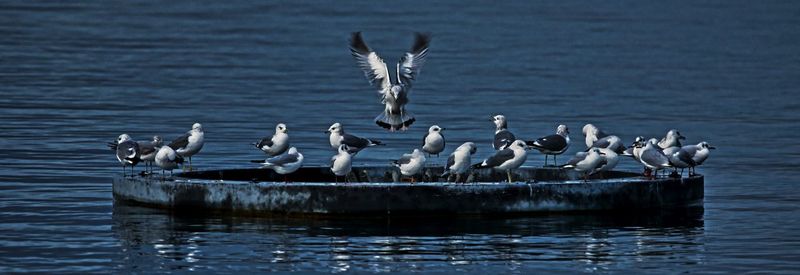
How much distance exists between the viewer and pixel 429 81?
51562 millimetres

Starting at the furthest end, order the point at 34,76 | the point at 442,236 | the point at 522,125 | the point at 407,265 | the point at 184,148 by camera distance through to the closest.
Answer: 1. the point at 34,76
2. the point at 522,125
3. the point at 184,148
4. the point at 442,236
5. the point at 407,265

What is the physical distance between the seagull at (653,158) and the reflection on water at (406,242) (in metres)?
0.86

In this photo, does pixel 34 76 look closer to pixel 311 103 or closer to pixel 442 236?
pixel 311 103

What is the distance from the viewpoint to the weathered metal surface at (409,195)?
22.4 m

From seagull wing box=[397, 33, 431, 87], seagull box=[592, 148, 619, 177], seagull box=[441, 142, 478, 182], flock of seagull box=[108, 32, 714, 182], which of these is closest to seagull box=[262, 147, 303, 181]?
flock of seagull box=[108, 32, 714, 182]

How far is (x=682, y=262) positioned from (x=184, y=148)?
8.62 m

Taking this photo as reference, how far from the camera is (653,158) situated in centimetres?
2456

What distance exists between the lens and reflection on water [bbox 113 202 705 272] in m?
19.2

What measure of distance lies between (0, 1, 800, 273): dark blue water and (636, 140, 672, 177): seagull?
2.80 feet

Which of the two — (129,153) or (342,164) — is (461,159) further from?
(129,153)

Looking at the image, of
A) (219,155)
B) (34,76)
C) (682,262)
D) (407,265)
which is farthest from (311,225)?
(34,76)

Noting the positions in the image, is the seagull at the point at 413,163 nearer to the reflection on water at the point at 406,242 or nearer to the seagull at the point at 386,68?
the reflection on water at the point at 406,242

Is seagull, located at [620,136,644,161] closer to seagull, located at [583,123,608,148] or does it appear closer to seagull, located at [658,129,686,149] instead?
seagull, located at [658,129,686,149]

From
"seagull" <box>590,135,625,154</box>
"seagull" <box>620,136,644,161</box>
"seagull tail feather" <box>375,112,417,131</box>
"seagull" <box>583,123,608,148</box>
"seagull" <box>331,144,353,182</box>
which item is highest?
"seagull tail feather" <box>375,112,417,131</box>
